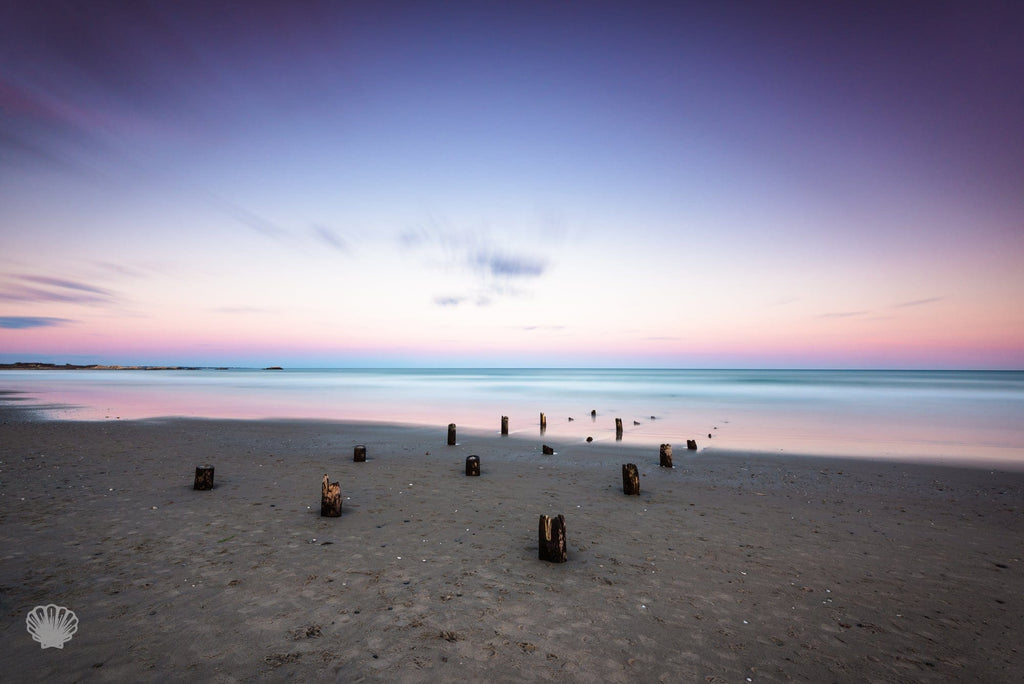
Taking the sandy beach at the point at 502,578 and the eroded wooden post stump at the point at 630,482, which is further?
A: the eroded wooden post stump at the point at 630,482

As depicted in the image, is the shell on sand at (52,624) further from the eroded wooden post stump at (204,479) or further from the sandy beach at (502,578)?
the eroded wooden post stump at (204,479)

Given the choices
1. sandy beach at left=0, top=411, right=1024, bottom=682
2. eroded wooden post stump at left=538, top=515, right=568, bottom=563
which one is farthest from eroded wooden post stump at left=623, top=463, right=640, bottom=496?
eroded wooden post stump at left=538, top=515, right=568, bottom=563

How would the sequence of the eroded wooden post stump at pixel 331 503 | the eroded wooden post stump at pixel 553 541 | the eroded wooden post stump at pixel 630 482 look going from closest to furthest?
1. the eroded wooden post stump at pixel 553 541
2. the eroded wooden post stump at pixel 331 503
3. the eroded wooden post stump at pixel 630 482

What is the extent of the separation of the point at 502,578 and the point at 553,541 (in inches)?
43.8

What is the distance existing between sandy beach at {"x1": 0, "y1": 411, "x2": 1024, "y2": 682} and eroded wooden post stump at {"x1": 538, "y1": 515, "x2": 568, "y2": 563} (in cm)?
20

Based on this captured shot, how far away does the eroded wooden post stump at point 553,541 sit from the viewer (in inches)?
315

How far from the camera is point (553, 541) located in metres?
8.02

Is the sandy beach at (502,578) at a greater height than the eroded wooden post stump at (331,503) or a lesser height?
lesser

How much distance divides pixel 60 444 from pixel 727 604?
77.7 ft

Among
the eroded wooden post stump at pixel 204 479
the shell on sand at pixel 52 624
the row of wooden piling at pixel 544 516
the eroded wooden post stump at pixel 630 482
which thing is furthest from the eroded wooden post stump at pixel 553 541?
the eroded wooden post stump at pixel 204 479

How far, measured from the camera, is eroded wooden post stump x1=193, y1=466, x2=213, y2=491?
39.0 ft

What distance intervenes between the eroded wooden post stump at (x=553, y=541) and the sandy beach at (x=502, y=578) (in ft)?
0.65

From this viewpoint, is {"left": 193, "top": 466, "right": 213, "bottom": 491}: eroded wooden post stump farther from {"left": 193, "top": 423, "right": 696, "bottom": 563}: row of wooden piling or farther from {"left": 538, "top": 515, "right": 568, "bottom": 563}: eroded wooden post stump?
{"left": 538, "top": 515, "right": 568, "bottom": 563}: eroded wooden post stump

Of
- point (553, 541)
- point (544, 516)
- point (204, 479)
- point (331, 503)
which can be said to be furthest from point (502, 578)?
point (204, 479)
